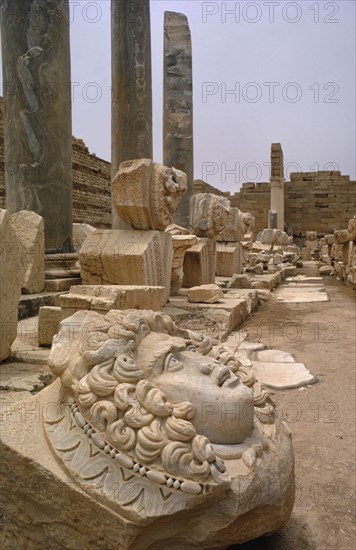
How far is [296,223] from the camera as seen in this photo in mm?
24828

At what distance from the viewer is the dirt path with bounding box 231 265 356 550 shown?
1742mm

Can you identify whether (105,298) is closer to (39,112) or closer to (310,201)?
(39,112)

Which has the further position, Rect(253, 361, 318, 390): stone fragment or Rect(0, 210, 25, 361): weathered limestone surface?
Rect(253, 361, 318, 390): stone fragment

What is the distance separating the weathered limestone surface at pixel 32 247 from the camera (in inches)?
184

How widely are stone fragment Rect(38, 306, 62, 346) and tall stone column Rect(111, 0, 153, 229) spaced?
4872 mm

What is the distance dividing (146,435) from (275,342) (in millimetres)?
3843

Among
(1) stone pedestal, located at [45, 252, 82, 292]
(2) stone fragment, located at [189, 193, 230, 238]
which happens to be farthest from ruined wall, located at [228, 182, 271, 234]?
(1) stone pedestal, located at [45, 252, 82, 292]

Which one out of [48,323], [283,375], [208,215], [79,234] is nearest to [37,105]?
[208,215]

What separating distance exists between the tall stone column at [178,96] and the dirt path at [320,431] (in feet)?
19.4

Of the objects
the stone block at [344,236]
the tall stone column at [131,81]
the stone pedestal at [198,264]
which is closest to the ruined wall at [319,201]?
the stone block at [344,236]

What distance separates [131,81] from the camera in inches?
315

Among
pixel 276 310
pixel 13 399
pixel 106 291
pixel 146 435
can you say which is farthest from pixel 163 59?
pixel 146 435

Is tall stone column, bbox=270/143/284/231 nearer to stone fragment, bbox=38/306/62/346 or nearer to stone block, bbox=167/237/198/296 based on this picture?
stone block, bbox=167/237/198/296

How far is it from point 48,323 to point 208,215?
13.4ft
